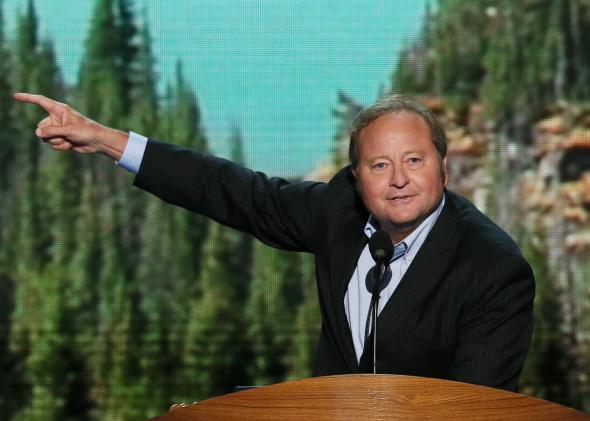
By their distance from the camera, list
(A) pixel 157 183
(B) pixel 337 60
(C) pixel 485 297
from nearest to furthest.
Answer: (C) pixel 485 297, (A) pixel 157 183, (B) pixel 337 60

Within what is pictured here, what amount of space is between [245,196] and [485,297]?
2.25 ft

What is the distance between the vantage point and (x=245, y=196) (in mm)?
2725

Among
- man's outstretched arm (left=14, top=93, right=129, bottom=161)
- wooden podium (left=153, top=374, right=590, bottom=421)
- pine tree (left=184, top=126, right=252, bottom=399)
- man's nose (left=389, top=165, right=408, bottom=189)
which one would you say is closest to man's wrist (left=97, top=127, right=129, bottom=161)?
man's outstretched arm (left=14, top=93, right=129, bottom=161)

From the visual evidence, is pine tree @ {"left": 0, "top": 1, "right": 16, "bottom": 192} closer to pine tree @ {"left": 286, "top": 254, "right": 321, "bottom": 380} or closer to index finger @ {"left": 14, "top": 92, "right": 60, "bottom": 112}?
pine tree @ {"left": 286, "top": 254, "right": 321, "bottom": 380}

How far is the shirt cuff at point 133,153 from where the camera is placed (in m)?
2.64

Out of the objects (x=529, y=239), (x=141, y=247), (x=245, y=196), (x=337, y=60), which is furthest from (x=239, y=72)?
(x=245, y=196)

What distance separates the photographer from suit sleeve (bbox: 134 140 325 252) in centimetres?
268

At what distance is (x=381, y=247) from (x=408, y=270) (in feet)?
0.84

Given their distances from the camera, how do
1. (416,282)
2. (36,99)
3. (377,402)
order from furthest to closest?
(36,99), (416,282), (377,402)

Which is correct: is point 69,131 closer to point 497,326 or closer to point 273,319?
point 497,326

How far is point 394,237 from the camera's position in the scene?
8.21 ft

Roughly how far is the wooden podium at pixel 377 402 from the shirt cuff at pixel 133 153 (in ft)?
3.28

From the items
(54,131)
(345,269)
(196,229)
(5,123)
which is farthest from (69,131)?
(5,123)

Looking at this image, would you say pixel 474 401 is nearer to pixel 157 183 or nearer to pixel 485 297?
pixel 485 297
